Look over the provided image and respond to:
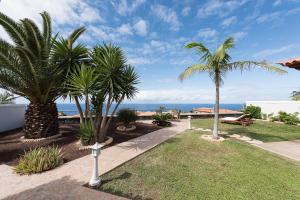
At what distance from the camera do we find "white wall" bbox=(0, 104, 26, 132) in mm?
10883

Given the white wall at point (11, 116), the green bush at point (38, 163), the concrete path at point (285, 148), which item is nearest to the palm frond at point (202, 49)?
the concrete path at point (285, 148)

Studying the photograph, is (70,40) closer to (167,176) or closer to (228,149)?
(167,176)

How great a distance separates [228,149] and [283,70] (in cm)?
453

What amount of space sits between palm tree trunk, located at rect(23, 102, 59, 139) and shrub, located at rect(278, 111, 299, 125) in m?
19.4

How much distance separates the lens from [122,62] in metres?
8.58

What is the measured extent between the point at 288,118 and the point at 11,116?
22.6 m

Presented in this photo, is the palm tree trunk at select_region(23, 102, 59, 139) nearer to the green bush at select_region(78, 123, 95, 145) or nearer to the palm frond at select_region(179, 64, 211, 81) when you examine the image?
the green bush at select_region(78, 123, 95, 145)

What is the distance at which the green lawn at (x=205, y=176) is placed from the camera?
14.8ft

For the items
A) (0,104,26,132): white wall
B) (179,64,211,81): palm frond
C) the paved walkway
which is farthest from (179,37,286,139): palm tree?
(0,104,26,132): white wall

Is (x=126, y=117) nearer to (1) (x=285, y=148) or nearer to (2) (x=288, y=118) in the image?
(1) (x=285, y=148)

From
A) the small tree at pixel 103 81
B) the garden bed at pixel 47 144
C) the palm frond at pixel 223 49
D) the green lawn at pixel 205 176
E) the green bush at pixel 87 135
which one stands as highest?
the palm frond at pixel 223 49

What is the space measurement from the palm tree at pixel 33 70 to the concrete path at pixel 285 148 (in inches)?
425

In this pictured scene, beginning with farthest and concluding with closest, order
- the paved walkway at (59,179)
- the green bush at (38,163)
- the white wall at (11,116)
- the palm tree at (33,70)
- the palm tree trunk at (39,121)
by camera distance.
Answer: the white wall at (11,116)
the palm tree trunk at (39,121)
the palm tree at (33,70)
the green bush at (38,163)
the paved walkway at (59,179)

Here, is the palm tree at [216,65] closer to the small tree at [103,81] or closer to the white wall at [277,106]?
the small tree at [103,81]
